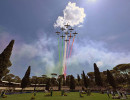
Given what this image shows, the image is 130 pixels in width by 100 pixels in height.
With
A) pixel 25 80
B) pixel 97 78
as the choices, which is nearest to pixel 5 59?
pixel 25 80

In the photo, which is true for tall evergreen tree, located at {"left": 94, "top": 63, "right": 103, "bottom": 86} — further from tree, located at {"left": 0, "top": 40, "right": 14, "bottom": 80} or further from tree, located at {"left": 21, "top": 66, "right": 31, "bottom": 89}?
tree, located at {"left": 0, "top": 40, "right": 14, "bottom": 80}

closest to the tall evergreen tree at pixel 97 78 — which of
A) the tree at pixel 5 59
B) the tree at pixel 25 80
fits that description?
the tree at pixel 25 80

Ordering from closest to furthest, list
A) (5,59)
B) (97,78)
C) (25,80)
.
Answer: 1. (5,59)
2. (25,80)
3. (97,78)

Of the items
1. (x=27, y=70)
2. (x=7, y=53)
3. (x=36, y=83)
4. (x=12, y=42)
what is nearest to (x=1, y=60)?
(x=7, y=53)

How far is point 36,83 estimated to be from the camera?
214 ft

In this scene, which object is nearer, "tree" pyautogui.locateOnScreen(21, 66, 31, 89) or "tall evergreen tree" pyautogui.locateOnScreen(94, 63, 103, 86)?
"tree" pyautogui.locateOnScreen(21, 66, 31, 89)

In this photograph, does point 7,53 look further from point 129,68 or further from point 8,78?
point 129,68

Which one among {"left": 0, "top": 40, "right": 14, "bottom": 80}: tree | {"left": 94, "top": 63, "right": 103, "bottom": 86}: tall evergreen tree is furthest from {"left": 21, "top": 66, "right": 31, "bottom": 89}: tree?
{"left": 94, "top": 63, "right": 103, "bottom": 86}: tall evergreen tree

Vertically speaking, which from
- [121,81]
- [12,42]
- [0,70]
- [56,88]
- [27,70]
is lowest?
[56,88]

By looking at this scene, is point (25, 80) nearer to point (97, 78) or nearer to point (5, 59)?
point (5, 59)

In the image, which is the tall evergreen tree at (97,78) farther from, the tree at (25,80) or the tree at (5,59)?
the tree at (5,59)

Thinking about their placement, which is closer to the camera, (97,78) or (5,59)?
(5,59)

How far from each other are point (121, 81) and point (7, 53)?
62723mm

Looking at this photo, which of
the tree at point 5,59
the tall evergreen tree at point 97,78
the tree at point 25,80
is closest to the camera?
the tree at point 5,59
